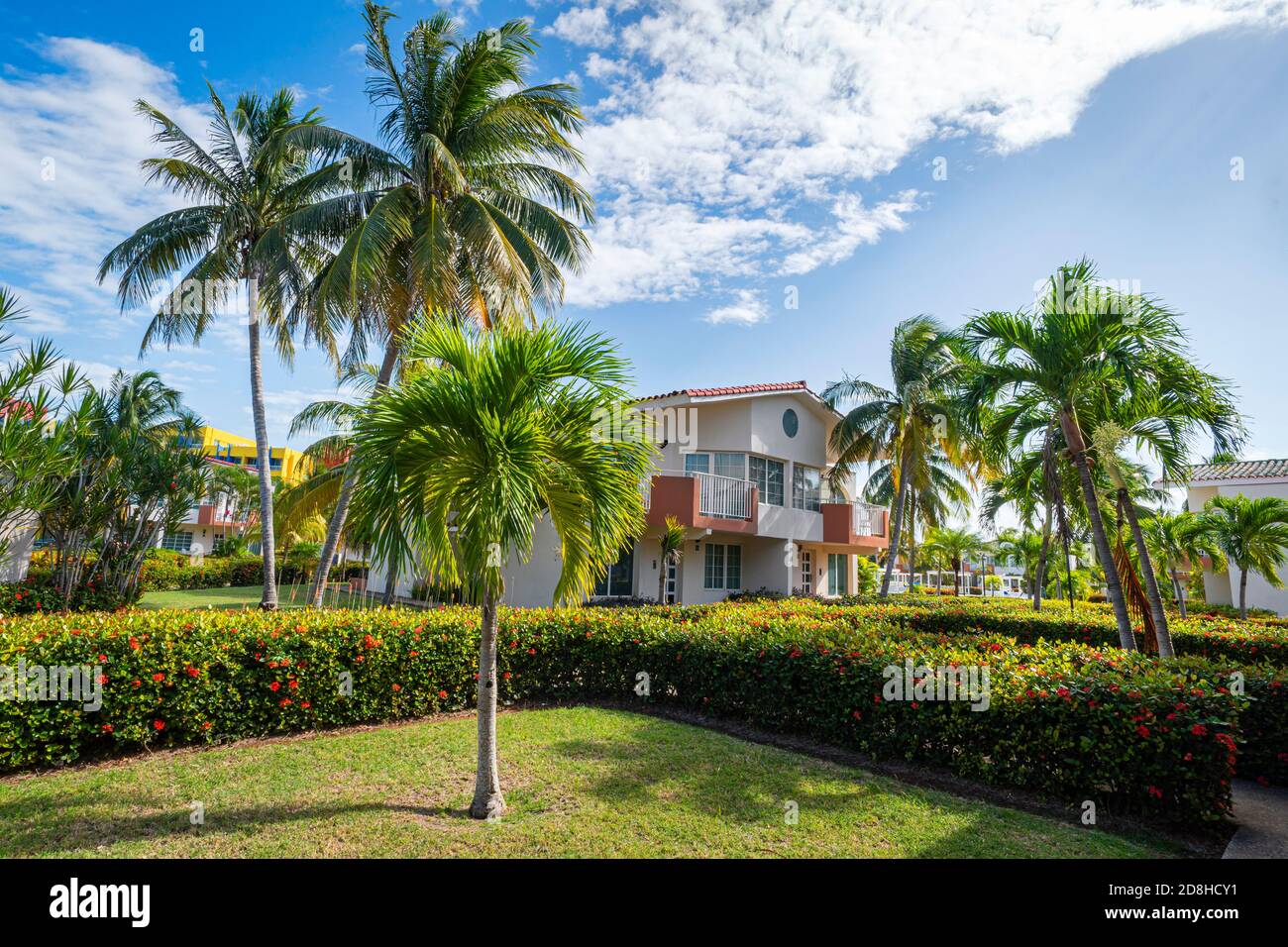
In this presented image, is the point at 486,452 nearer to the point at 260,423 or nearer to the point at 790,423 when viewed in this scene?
the point at 260,423

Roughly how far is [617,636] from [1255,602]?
3298cm

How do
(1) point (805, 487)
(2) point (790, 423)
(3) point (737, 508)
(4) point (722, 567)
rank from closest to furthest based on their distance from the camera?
(3) point (737, 508) → (4) point (722, 567) → (2) point (790, 423) → (1) point (805, 487)

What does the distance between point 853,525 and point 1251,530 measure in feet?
43.0

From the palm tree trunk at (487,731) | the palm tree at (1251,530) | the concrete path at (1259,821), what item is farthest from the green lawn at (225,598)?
the palm tree at (1251,530)

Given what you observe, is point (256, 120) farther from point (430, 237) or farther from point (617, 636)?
point (617, 636)

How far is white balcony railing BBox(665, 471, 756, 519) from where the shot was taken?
1891 cm

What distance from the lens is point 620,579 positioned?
1952 centimetres

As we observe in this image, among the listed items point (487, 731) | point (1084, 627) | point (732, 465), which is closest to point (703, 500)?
point (732, 465)

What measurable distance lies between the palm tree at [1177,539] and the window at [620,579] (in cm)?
1955

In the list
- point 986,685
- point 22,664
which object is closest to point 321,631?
point 22,664

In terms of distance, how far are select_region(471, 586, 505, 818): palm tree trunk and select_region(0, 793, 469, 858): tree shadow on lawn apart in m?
0.20

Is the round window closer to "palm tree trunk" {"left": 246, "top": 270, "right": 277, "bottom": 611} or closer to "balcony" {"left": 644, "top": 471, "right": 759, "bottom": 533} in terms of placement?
"balcony" {"left": 644, "top": 471, "right": 759, "bottom": 533}

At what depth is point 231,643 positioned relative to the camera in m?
7.20

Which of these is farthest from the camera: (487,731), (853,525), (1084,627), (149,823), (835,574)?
(835,574)
